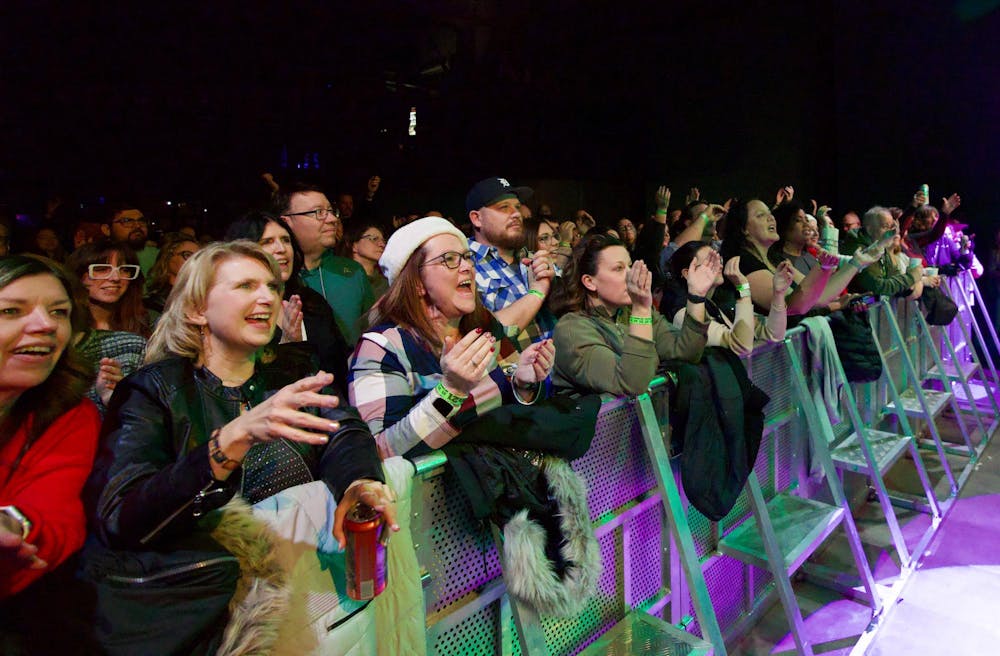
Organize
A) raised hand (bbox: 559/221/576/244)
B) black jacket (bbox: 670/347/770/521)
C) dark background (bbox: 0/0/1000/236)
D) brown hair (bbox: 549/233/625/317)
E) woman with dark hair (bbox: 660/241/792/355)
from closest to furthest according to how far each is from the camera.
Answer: black jacket (bbox: 670/347/770/521), brown hair (bbox: 549/233/625/317), woman with dark hair (bbox: 660/241/792/355), raised hand (bbox: 559/221/576/244), dark background (bbox: 0/0/1000/236)

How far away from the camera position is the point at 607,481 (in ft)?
6.94

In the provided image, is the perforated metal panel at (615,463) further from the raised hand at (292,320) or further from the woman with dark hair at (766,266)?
the woman with dark hair at (766,266)

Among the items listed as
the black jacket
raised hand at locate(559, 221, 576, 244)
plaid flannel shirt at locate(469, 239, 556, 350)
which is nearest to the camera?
the black jacket

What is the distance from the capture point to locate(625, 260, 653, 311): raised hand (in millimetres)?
2186

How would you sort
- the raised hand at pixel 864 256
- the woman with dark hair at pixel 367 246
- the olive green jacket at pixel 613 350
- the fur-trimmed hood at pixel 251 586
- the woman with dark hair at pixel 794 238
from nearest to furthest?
the fur-trimmed hood at pixel 251 586 → the olive green jacket at pixel 613 350 → the raised hand at pixel 864 256 → the woman with dark hair at pixel 367 246 → the woman with dark hair at pixel 794 238

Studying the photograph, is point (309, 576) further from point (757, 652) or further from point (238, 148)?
point (238, 148)

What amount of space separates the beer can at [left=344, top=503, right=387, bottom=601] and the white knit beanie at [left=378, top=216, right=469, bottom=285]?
3.37ft

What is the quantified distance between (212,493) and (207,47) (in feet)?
23.2

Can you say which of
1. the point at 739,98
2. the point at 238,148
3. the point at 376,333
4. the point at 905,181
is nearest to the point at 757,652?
the point at 376,333

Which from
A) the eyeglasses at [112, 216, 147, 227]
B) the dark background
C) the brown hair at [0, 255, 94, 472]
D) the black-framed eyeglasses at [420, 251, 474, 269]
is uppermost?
the dark background

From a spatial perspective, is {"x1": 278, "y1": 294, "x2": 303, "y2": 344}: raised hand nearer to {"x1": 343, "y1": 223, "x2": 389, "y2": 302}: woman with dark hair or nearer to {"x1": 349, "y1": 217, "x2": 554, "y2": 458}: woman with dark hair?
{"x1": 349, "y1": 217, "x2": 554, "y2": 458}: woman with dark hair

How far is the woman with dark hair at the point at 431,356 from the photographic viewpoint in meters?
1.56

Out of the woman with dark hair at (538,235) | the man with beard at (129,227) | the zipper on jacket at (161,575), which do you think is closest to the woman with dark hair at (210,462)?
the zipper on jacket at (161,575)

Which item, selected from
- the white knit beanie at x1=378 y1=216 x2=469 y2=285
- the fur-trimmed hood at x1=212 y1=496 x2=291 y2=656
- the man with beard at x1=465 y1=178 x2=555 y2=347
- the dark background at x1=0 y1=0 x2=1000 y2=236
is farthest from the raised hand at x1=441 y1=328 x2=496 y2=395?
the dark background at x1=0 y1=0 x2=1000 y2=236
